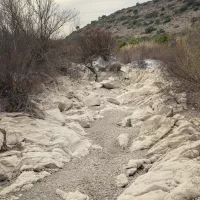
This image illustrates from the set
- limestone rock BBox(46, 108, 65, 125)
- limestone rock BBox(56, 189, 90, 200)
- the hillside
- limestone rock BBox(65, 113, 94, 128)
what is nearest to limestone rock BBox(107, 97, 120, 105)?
limestone rock BBox(65, 113, 94, 128)

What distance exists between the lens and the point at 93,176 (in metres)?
4.25

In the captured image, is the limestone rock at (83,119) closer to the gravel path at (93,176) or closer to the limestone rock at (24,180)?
the gravel path at (93,176)

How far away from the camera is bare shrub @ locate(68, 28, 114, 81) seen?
39.4ft

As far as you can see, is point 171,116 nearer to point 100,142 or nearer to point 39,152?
point 100,142

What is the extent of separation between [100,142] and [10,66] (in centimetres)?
242

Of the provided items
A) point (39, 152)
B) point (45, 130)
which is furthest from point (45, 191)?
point (45, 130)

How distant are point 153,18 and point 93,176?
29.2 m

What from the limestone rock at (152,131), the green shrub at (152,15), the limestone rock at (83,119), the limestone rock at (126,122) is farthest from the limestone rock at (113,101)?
the green shrub at (152,15)

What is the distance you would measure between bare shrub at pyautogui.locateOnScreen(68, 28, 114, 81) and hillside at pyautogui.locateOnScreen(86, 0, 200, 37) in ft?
40.7

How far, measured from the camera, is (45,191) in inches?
152

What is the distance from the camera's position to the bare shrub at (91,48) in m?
12.0

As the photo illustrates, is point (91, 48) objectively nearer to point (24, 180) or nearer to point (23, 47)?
point (23, 47)

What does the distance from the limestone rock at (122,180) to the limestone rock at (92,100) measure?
4.24 m

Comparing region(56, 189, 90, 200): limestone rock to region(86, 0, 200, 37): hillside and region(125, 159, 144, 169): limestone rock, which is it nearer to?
region(125, 159, 144, 169): limestone rock
